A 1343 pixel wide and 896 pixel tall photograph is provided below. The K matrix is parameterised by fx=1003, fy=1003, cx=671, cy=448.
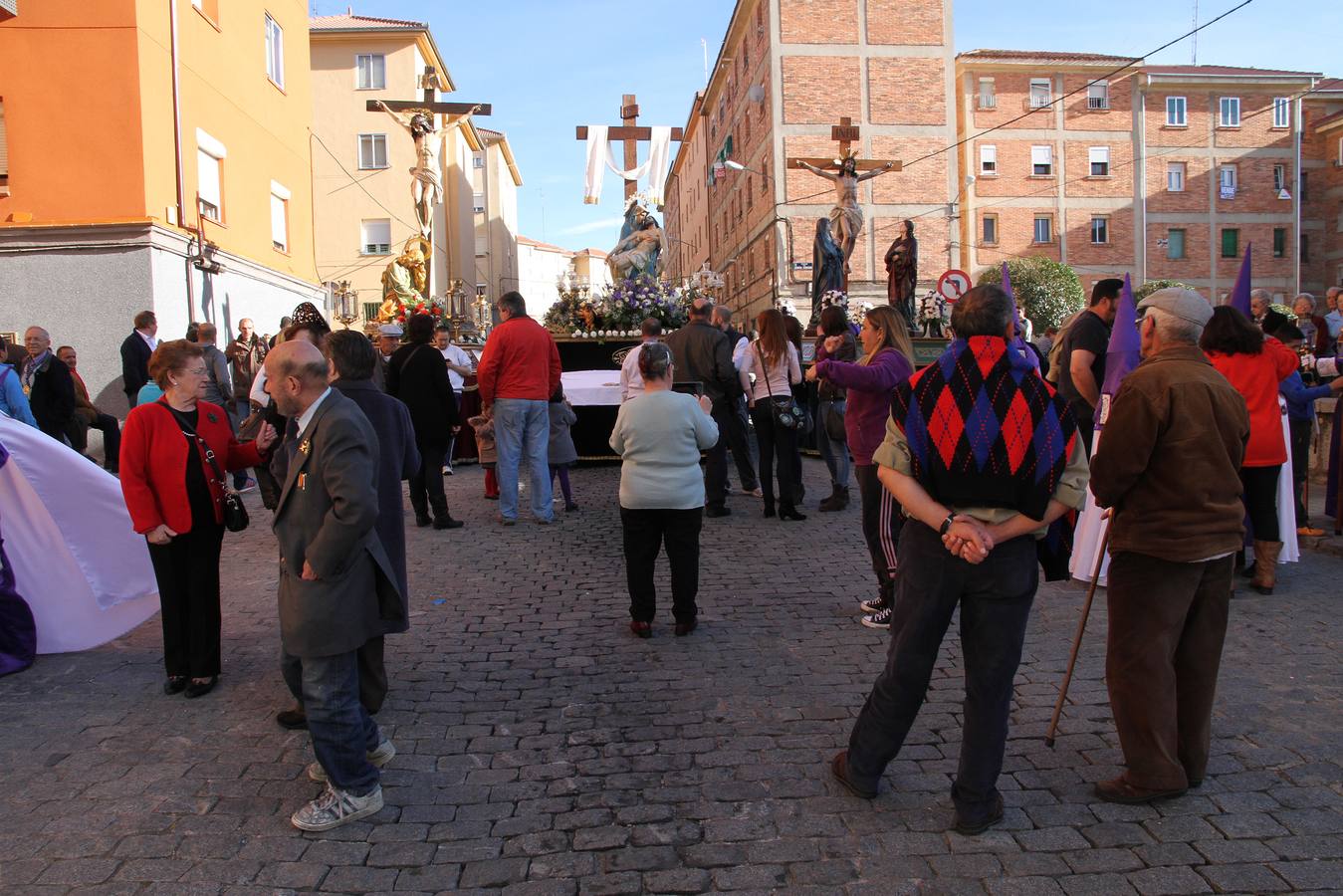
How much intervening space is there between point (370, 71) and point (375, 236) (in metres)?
6.52

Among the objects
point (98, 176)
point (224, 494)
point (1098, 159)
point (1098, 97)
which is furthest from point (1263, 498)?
point (1098, 97)

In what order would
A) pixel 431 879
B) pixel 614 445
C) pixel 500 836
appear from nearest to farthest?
1. pixel 431 879
2. pixel 500 836
3. pixel 614 445

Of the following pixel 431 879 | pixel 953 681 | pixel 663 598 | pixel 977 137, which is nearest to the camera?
pixel 431 879

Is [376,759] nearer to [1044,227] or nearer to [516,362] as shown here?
[516,362]

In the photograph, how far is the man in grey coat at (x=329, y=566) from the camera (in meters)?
3.43

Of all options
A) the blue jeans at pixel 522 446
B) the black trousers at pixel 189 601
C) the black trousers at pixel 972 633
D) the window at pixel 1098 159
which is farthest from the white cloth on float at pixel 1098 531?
the window at pixel 1098 159

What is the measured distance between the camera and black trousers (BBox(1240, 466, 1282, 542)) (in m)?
6.53

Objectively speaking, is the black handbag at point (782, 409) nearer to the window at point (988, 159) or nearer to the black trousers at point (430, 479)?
the black trousers at point (430, 479)

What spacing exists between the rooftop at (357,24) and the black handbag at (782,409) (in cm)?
3464

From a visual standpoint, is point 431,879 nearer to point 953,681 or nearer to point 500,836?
point 500,836

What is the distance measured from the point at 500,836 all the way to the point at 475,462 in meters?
11.1

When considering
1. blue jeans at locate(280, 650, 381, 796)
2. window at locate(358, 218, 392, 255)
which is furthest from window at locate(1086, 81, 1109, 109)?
blue jeans at locate(280, 650, 381, 796)

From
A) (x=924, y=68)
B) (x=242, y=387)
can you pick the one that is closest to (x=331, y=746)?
(x=242, y=387)

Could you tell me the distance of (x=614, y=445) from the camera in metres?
5.89
